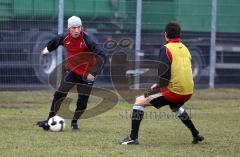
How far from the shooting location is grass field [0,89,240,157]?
9125 mm

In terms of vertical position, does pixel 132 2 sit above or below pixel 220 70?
above

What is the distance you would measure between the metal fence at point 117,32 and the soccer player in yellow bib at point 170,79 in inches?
273

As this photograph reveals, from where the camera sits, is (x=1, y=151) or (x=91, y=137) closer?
(x=1, y=151)

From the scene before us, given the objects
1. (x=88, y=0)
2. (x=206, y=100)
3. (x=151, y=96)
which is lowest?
(x=206, y=100)

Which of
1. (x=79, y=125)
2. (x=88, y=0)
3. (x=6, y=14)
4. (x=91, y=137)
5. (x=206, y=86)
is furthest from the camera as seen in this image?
(x=206, y=86)

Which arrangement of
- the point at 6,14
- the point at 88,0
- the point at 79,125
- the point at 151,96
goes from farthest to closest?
the point at 88,0 → the point at 6,14 → the point at 79,125 → the point at 151,96

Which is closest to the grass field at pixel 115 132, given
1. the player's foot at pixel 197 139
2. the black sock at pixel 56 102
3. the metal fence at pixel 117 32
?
the player's foot at pixel 197 139

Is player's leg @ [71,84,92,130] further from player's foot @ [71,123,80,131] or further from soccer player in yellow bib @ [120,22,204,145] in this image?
soccer player in yellow bib @ [120,22,204,145]

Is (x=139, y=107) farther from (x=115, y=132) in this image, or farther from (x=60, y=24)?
(x=60, y=24)

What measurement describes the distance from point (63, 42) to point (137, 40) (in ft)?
21.2

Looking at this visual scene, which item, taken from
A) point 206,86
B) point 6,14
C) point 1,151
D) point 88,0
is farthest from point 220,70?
point 1,151

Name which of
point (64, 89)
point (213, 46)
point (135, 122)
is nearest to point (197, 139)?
point (135, 122)

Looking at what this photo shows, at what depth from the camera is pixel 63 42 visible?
1140 centimetres

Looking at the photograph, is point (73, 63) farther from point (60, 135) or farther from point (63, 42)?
point (60, 135)
